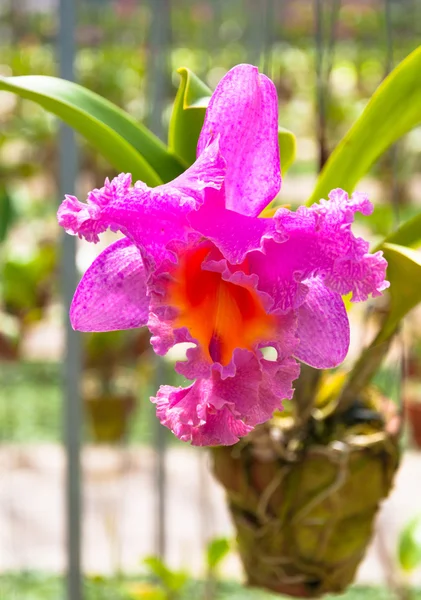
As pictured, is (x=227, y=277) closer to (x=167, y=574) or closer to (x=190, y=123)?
(x=190, y=123)

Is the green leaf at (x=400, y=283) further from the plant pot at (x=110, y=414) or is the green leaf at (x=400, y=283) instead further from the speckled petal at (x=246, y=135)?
the plant pot at (x=110, y=414)

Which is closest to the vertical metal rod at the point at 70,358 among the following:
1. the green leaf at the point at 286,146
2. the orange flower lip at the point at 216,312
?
the green leaf at the point at 286,146

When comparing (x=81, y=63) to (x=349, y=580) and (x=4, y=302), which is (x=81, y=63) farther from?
(x=349, y=580)

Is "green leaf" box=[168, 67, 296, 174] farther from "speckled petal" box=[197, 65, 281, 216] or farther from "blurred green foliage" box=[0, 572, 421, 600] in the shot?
"blurred green foliage" box=[0, 572, 421, 600]

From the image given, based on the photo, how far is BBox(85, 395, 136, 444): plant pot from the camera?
2.16m

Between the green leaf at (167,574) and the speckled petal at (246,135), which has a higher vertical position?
the speckled petal at (246,135)

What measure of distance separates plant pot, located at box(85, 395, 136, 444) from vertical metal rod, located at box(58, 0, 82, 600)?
1180 mm

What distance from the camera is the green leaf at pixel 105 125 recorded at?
0.52 metres

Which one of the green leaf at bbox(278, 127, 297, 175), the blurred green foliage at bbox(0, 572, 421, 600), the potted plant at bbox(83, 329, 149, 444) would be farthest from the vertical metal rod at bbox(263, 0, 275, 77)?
the potted plant at bbox(83, 329, 149, 444)

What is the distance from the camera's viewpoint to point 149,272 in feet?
1.45

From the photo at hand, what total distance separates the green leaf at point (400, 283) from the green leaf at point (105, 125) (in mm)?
158

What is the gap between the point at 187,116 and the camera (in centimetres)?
55

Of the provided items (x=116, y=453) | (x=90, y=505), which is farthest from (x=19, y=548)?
(x=116, y=453)

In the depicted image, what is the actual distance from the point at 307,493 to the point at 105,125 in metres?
0.34
